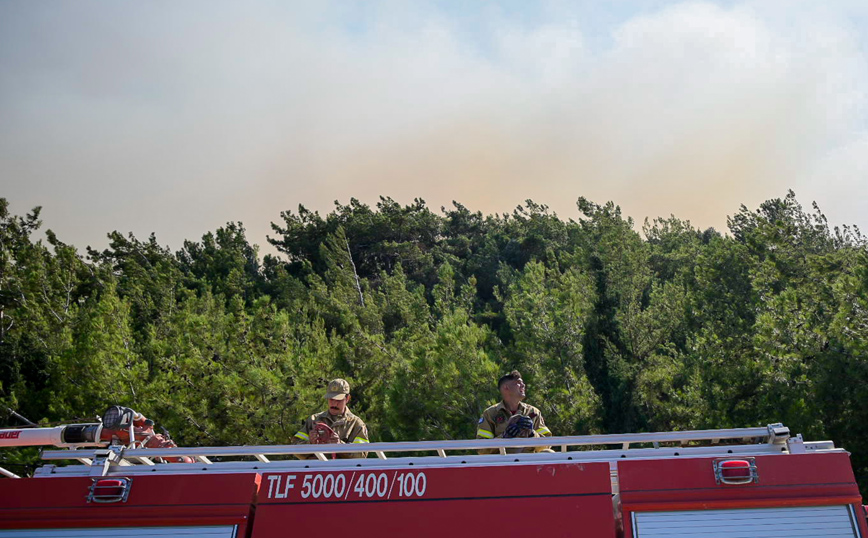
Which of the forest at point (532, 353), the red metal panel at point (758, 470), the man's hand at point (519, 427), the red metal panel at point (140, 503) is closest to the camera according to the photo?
the red metal panel at point (758, 470)

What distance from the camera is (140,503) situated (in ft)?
12.8

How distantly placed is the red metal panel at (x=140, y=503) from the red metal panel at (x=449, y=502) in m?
0.13

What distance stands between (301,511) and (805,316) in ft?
53.1

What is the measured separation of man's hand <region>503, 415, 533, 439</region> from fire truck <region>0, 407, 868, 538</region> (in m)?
0.83

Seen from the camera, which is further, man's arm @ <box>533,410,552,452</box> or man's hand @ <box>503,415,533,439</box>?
man's arm @ <box>533,410,552,452</box>

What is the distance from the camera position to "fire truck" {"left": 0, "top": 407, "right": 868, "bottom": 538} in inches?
142

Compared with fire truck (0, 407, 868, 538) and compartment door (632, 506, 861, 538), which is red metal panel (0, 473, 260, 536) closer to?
fire truck (0, 407, 868, 538)

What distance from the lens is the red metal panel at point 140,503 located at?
383 centimetres

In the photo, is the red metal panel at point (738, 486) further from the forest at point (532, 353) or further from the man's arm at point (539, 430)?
the forest at point (532, 353)

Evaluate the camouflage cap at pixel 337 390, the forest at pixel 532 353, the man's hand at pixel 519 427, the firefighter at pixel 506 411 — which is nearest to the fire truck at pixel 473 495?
the man's hand at pixel 519 427

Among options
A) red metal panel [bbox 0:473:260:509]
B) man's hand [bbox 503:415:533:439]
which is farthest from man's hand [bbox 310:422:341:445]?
red metal panel [bbox 0:473:260:509]

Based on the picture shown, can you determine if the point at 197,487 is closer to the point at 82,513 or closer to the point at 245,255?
the point at 82,513

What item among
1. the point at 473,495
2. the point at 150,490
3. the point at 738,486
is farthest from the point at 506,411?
the point at 150,490

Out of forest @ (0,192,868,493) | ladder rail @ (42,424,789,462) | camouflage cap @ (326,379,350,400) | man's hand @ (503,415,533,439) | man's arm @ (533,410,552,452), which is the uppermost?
forest @ (0,192,868,493)
